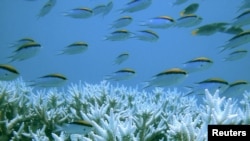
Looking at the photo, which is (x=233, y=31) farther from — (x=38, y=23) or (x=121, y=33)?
(x=38, y=23)

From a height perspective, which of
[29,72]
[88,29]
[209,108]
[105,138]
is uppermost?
[88,29]

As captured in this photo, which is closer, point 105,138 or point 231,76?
point 105,138

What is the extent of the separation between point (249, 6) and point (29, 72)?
31.4 m

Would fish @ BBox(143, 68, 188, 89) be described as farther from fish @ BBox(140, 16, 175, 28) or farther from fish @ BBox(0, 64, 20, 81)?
fish @ BBox(0, 64, 20, 81)

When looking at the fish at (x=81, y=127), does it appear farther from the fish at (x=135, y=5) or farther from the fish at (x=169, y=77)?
the fish at (x=135, y=5)

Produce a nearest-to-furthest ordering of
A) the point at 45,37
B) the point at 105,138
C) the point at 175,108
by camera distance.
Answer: the point at 105,138, the point at 175,108, the point at 45,37

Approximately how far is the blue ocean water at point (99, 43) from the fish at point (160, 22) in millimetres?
21183

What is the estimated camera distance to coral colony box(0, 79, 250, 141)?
122 inches

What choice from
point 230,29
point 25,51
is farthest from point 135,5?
point 25,51

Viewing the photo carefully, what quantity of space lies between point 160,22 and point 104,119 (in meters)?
3.28

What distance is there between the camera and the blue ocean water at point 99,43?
3403 centimetres

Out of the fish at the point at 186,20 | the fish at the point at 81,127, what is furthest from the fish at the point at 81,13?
the fish at the point at 81,127

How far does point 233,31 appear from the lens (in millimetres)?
6891

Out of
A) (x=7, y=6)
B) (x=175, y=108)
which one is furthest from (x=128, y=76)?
(x=7, y=6)
